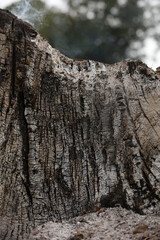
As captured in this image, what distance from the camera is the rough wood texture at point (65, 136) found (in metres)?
8.27

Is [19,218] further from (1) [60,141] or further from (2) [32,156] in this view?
(1) [60,141]

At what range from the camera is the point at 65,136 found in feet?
30.3

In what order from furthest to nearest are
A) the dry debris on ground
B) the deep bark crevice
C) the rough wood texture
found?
the deep bark crevice, the rough wood texture, the dry debris on ground

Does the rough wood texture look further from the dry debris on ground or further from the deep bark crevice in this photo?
the dry debris on ground

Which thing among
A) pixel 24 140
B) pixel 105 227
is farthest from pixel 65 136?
pixel 105 227

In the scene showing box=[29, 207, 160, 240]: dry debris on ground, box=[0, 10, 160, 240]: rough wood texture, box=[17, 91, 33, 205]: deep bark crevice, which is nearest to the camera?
box=[29, 207, 160, 240]: dry debris on ground

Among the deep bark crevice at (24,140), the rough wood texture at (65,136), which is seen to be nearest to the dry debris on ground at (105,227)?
the rough wood texture at (65,136)

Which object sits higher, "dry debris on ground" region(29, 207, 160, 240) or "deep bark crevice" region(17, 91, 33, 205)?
"deep bark crevice" region(17, 91, 33, 205)

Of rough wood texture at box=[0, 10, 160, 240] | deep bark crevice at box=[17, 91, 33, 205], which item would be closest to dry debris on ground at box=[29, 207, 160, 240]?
rough wood texture at box=[0, 10, 160, 240]

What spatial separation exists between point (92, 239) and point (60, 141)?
2.70 m

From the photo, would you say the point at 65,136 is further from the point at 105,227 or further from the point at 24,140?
the point at 105,227

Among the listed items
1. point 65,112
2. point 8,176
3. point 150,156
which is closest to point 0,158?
point 8,176

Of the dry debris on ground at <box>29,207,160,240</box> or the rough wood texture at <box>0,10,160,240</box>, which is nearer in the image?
the dry debris on ground at <box>29,207,160,240</box>

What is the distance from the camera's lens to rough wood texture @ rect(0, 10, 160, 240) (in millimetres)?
8266
